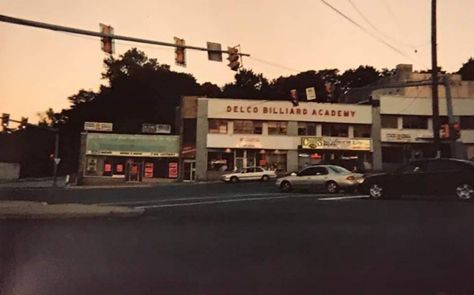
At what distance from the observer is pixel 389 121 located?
57125mm

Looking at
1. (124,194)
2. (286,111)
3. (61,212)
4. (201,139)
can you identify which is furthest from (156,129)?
(61,212)

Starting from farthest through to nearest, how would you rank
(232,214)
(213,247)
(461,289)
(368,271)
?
(232,214), (213,247), (368,271), (461,289)

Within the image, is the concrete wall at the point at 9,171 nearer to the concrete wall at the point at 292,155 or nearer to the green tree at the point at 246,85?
A: the green tree at the point at 246,85

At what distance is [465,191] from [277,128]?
3720 cm

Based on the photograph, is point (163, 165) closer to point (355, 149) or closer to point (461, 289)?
point (355, 149)

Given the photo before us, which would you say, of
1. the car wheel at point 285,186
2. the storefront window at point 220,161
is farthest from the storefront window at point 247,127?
the car wheel at point 285,186

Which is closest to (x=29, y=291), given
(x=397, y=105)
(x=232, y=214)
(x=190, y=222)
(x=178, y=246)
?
(x=178, y=246)

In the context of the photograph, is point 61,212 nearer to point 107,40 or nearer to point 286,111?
point 107,40

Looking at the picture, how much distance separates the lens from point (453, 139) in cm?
2491

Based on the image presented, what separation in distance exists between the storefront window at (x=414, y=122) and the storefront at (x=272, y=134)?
4150mm

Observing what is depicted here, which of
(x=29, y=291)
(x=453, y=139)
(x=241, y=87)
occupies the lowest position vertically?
(x=29, y=291)

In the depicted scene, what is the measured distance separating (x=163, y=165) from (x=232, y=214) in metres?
40.6

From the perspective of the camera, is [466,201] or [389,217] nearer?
[389,217]

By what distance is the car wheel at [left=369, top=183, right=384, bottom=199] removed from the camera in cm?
2017
